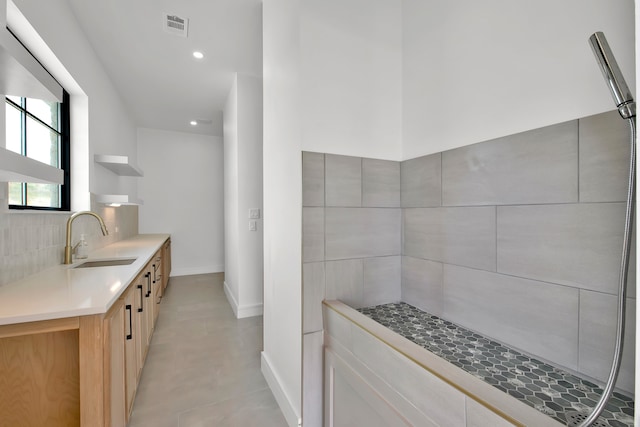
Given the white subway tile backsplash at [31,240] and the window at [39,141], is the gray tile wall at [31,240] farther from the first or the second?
the window at [39,141]

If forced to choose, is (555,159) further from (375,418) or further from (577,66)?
(375,418)

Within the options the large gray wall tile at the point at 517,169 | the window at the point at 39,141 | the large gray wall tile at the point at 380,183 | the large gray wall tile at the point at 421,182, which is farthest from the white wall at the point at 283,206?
the window at the point at 39,141

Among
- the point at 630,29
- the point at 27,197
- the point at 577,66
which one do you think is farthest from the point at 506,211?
the point at 27,197

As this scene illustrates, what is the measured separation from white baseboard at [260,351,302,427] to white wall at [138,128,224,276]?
13.0ft

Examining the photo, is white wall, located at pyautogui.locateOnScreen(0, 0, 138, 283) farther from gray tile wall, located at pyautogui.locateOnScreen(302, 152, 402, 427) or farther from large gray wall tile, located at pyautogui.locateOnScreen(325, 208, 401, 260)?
large gray wall tile, located at pyautogui.locateOnScreen(325, 208, 401, 260)

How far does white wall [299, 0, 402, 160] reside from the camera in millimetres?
1448

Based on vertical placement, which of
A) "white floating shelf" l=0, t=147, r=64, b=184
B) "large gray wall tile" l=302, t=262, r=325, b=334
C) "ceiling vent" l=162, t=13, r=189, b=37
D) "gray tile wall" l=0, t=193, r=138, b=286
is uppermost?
"ceiling vent" l=162, t=13, r=189, b=37

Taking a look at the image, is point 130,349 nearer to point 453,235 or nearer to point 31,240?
point 31,240

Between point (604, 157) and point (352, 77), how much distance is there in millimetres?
1146

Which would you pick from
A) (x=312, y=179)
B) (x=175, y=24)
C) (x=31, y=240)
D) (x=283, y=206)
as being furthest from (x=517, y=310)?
(x=175, y=24)

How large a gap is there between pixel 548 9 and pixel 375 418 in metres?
1.66

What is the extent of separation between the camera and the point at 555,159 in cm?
100

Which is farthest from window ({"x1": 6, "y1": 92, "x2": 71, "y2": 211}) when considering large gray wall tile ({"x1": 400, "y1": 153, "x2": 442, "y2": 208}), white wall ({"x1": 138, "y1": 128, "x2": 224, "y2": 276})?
white wall ({"x1": 138, "y1": 128, "x2": 224, "y2": 276})

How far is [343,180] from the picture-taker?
1.52 meters
